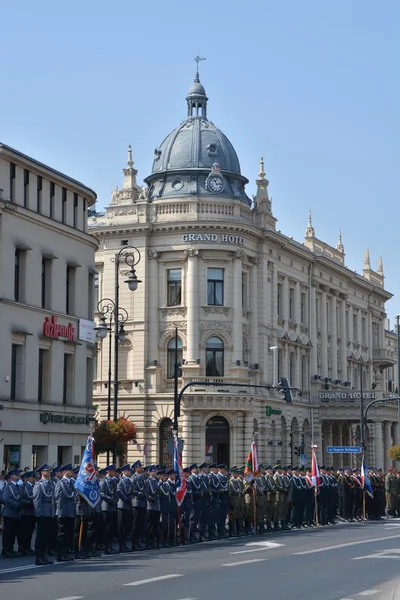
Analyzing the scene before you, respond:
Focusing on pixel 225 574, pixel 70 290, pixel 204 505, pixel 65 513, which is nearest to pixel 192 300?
pixel 70 290

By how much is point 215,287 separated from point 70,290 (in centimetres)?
2164

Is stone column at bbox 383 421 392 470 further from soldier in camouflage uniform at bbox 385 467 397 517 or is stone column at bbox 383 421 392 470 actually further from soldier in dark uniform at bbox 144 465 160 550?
soldier in dark uniform at bbox 144 465 160 550

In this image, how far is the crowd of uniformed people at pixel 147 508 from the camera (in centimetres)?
2219

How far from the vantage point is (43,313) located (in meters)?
39.8

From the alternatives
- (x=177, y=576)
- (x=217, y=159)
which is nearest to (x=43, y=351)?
(x=177, y=576)

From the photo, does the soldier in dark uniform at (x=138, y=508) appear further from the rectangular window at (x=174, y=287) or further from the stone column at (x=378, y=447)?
the stone column at (x=378, y=447)

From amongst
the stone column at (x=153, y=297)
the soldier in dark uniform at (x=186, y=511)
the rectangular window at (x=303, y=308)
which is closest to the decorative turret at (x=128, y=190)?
the stone column at (x=153, y=297)

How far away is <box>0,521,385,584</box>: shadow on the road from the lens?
768 inches

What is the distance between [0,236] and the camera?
3722 cm

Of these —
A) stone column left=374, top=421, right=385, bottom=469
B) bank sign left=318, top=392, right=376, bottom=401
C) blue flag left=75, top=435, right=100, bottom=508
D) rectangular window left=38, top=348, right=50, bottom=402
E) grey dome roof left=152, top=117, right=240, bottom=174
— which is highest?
grey dome roof left=152, top=117, right=240, bottom=174

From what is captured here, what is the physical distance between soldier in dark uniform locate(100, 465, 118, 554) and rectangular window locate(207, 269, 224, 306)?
3907 cm

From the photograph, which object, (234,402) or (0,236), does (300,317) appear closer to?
(234,402)

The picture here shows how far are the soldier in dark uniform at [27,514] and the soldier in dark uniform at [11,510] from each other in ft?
0.38

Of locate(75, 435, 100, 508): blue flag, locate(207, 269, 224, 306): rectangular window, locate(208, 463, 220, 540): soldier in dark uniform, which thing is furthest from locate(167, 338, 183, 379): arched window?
locate(75, 435, 100, 508): blue flag
